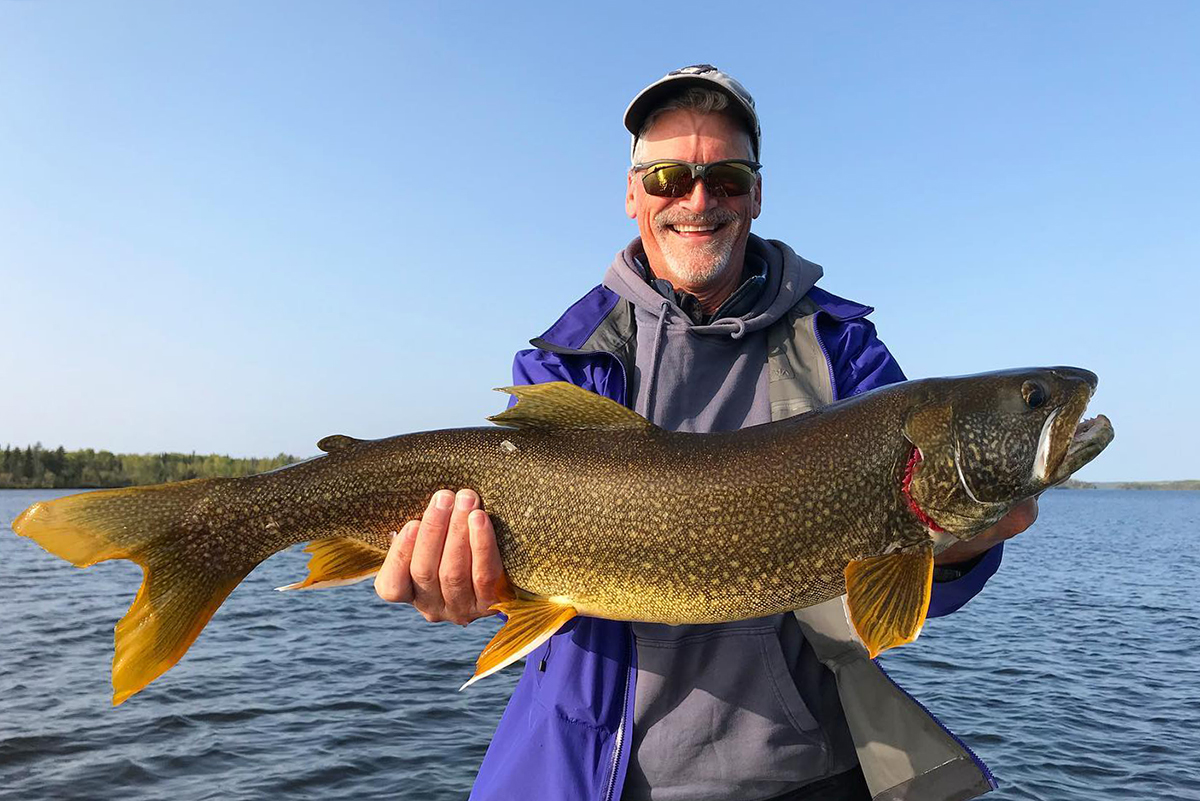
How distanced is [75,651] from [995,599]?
23.3m

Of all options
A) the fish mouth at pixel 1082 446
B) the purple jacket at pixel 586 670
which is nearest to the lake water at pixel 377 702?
the purple jacket at pixel 586 670

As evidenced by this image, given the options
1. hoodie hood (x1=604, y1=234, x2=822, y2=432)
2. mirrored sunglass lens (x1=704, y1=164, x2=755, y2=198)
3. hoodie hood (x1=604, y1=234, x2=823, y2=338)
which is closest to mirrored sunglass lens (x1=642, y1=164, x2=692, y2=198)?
Answer: mirrored sunglass lens (x1=704, y1=164, x2=755, y2=198)

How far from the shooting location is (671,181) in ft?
14.0

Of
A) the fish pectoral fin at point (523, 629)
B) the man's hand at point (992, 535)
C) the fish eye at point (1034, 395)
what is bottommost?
the fish pectoral fin at point (523, 629)

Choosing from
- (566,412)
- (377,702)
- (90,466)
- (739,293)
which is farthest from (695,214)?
(90,466)

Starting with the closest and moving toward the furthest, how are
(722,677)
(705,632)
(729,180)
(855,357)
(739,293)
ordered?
(722,677), (705,632), (855,357), (739,293), (729,180)

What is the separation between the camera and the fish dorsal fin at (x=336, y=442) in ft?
11.2

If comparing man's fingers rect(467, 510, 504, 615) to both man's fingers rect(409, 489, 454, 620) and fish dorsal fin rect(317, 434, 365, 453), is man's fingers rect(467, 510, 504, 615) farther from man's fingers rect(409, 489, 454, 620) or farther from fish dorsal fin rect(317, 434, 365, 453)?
fish dorsal fin rect(317, 434, 365, 453)

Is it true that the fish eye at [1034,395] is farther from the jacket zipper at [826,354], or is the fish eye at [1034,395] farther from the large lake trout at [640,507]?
the jacket zipper at [826,354]

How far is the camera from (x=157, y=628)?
3.28 metres

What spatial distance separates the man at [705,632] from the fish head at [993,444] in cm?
21

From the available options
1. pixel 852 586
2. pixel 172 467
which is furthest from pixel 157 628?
pixel 172 467

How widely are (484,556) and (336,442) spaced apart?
793 mm

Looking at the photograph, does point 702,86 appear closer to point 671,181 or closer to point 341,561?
point 671,181
